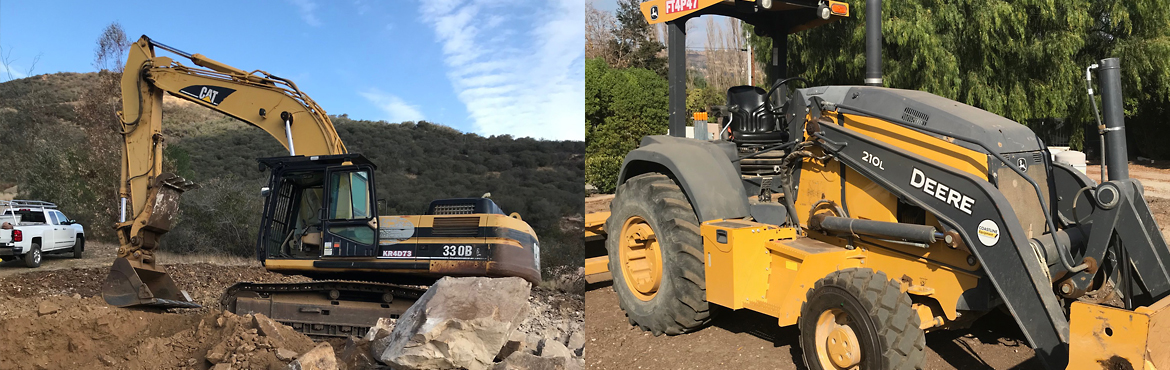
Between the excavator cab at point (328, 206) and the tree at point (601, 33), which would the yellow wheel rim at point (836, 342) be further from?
the tree at point (601, 33)

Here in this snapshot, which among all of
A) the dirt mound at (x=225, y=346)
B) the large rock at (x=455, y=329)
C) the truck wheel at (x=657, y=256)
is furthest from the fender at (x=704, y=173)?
the dirt mound at (x=225, y=346)

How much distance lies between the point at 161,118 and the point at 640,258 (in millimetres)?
6662

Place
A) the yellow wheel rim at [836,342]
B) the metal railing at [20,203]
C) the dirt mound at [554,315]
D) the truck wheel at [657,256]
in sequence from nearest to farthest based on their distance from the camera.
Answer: the yellow wheel rim at [836,342]
the truck wheel at [657,256]
the dirt mound at [554,315]
the metal railing at [20,203]

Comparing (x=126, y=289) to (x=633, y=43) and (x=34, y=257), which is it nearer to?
(x=34, y=257)

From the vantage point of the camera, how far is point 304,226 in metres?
8.57

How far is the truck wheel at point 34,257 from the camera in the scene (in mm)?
14484

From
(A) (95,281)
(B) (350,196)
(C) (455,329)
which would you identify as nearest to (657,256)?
(C) (455,329)

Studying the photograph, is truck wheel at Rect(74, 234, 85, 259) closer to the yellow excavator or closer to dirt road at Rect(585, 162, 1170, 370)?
the yellow excavator

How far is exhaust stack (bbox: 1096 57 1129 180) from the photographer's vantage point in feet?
11.4

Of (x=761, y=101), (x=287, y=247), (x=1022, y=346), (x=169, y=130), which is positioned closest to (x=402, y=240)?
(x=287, y=247)

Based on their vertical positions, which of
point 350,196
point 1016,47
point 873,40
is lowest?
point 350,196

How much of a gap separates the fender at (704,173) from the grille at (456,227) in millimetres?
2894

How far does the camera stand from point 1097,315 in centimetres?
312

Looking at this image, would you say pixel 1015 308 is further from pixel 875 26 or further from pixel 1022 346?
pixel 875 26
